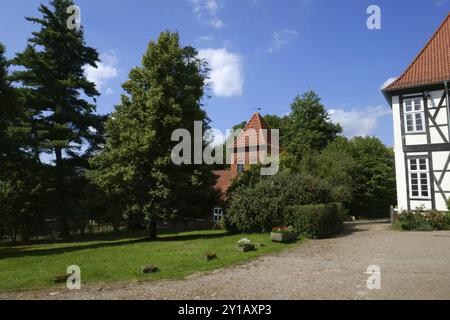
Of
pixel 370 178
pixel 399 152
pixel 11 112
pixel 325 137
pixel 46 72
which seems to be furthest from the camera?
pixel 325 137

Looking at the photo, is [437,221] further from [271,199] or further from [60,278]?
[60,278]

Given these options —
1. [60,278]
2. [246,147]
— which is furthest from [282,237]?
[246,147]

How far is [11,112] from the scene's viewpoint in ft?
53.5

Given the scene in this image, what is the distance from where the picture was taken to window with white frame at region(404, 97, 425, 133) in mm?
19578

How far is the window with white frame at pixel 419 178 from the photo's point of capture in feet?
62.5

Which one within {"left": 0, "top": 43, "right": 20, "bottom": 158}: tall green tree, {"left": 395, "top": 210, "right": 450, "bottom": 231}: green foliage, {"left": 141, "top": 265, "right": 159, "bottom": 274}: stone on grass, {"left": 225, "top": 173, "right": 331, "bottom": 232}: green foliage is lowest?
{"left": 141, "top": 265, "right": 159, "bottom": 274}: stone on grass

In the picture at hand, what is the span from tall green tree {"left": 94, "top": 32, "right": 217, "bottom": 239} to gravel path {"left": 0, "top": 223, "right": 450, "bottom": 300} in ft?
23.2

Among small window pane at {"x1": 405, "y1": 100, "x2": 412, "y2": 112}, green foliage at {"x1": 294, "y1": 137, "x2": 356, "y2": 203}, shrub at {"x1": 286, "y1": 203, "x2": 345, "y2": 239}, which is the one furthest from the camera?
green foliage at {"x1": 294, "y1": 137, "x2": 356, "y2": 203}

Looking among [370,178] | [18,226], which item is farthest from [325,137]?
[18,226]

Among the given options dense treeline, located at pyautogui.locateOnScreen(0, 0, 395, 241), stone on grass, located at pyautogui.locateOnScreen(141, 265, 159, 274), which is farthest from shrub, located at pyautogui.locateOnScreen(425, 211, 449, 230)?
stone on grass, located at pyautogui.locateOnScreen(141, 265, 159, 274)

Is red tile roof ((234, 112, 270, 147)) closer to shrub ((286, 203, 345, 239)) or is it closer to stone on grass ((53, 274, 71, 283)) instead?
shrub ((286, 203, 345, 239))
